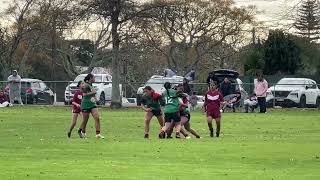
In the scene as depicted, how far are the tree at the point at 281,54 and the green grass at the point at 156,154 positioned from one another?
33.6 m

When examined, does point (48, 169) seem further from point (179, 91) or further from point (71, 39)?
point (71, 39)

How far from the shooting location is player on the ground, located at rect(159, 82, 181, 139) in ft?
85.1

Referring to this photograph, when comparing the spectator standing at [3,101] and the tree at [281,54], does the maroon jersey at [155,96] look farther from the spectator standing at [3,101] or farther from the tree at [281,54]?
the tree at [281,54]

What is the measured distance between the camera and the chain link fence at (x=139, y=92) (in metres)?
48.2

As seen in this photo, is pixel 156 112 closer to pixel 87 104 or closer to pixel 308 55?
pixel 87 104

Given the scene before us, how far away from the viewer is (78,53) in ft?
290

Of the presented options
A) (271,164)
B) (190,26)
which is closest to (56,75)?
(190,26)

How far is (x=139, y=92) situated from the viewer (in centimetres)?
5166

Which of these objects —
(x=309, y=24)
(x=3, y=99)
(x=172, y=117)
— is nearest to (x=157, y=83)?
(x=3, y=99)

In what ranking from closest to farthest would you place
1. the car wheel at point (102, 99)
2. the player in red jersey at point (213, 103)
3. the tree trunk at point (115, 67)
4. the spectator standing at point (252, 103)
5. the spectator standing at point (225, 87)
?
the player in red jersey at point (213, 103) → the spectator standing at point (252, 103) → the spectator standing at point (225, 87) → the tree trunk at point (115, 67) → the car wheel at point (102, 99)

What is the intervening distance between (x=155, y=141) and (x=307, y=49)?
4274 centimetres

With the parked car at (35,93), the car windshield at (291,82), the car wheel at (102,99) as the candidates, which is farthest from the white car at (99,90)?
the car windshield at (291,82)

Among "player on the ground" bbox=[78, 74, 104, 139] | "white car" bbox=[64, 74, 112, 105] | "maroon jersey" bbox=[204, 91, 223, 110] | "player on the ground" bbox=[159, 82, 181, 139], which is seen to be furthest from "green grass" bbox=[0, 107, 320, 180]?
"white car" bbox=[64, 74, 112, 105]

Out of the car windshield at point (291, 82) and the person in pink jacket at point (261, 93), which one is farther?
the car windshield at point (291, 82)
